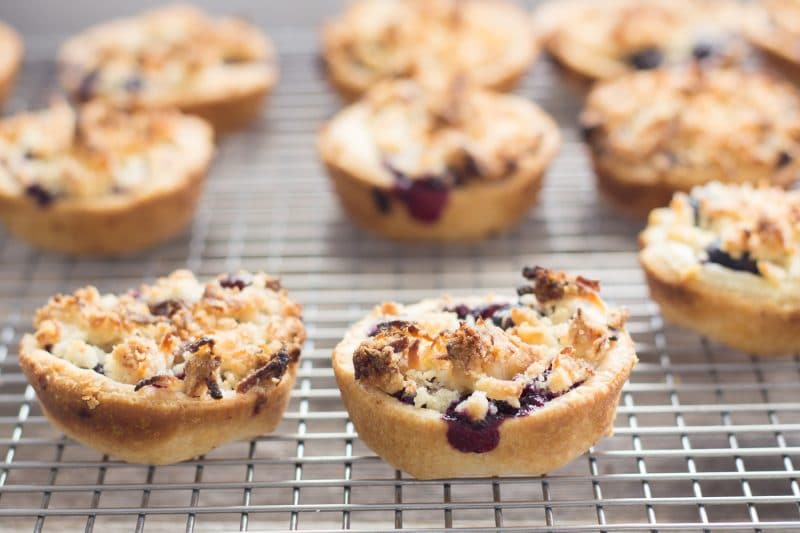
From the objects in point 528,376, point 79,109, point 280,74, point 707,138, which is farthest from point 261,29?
point 528,376

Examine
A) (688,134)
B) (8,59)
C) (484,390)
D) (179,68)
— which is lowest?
(8,59)

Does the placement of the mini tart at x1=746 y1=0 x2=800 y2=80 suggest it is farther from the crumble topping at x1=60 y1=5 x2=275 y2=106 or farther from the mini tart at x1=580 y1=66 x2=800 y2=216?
the crumble topping at x1=60 y1=5 x2=275 y2=106

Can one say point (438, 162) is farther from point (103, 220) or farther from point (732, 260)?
point (103, 220)

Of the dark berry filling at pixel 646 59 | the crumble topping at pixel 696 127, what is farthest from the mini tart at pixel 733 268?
the dark berry filling at pixel 646 59

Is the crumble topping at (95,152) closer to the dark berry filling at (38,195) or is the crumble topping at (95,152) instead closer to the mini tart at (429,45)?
the dark berry filling at (38,195)

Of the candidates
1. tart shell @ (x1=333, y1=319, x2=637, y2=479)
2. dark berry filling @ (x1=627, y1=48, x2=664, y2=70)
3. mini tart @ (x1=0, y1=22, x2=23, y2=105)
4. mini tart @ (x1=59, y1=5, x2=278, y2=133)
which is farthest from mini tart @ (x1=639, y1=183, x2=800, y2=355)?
mini tart @ (x1=0, y1=22, x2=23, y2=105)

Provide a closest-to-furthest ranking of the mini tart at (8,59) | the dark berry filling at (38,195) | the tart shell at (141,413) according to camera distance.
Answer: the tart shell at (141,413)
the dark berry filling at (38,195)
the mini tart at (8,59)

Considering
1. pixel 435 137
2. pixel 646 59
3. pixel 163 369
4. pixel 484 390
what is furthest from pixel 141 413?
pixel 646 59
